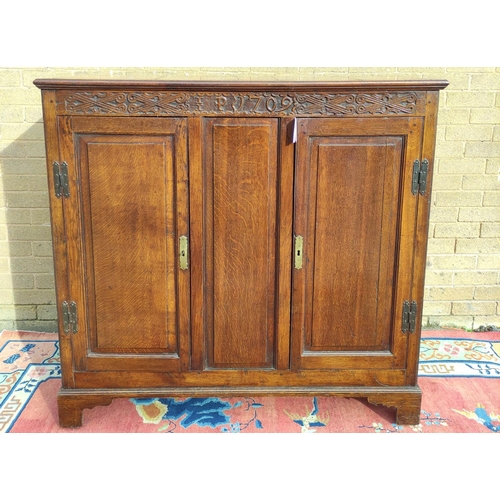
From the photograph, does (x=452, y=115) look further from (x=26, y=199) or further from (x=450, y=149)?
(x=26, y=199)

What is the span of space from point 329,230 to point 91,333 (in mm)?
1167

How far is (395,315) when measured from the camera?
2.58 m

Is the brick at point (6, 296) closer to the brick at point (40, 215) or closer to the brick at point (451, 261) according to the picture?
the brick at point (40, 215)

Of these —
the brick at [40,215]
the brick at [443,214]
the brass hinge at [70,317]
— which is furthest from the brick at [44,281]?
the brick at [443,214]

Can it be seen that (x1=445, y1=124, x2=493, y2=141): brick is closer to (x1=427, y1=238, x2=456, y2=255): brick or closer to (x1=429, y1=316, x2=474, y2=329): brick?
(x1=427, y1=238, x2=456, y2=255): brick

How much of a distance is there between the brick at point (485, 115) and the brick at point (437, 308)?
1148mm

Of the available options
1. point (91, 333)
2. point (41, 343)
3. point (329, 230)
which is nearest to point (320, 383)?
point (329, 230)

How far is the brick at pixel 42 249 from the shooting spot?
3.50m

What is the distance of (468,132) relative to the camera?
339cm

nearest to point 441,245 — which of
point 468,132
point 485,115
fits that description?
point 468,132

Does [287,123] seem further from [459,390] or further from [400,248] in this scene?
[459,390]

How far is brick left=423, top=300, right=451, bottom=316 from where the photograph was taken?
3.67 m

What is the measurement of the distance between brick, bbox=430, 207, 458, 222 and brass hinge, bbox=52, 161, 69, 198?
218 cm

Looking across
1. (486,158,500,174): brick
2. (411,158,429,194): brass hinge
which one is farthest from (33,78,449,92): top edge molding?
(486,158,500,174): brick
